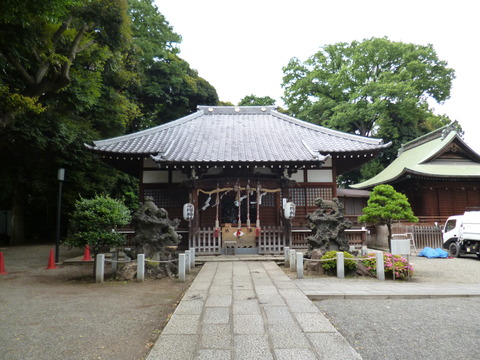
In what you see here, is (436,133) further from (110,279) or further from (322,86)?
(110,279)

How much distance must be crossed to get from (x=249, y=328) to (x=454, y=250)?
13007 mm

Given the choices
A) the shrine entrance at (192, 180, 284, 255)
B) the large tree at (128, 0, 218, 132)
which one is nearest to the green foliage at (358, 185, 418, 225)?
the shrine entrance at (192, 180, 284, 255)

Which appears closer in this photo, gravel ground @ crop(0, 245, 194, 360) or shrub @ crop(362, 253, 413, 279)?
gravel ground @ crop(0, 245, 194, 360)

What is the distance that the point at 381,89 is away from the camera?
26.3m

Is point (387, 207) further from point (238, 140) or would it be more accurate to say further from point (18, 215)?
point (18, 215)

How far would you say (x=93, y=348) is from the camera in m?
3.57

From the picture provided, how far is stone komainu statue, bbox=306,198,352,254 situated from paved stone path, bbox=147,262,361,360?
2994 mm

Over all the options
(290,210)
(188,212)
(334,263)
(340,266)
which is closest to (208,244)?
(188,212)

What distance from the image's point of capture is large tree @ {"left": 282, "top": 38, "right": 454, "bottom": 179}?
26.5 metres

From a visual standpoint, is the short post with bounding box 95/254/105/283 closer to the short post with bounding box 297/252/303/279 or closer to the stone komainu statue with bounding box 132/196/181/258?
the stone komainu statue with bounding box 132/196/181/258

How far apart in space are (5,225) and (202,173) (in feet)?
61.7

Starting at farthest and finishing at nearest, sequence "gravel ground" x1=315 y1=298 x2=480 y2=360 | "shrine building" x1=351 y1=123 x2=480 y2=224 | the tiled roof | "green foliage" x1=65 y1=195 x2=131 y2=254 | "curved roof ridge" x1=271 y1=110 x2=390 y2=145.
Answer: "shrine building" x1=351 y1=123 x2=480 y2=224 → "curved roof ridge" x1=271 y1=110 x2=390 y2=145 → the tiled roof → "green foliage" x1=65 y1=195 x2=131 y2=254 → "gravel ground" x1=315 y1=298 x2=480 y2=360

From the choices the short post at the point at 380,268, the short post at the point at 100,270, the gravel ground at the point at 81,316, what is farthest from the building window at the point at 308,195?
the short post at the point at 100,270

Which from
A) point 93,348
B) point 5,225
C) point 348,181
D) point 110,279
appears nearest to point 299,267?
point 110,279
